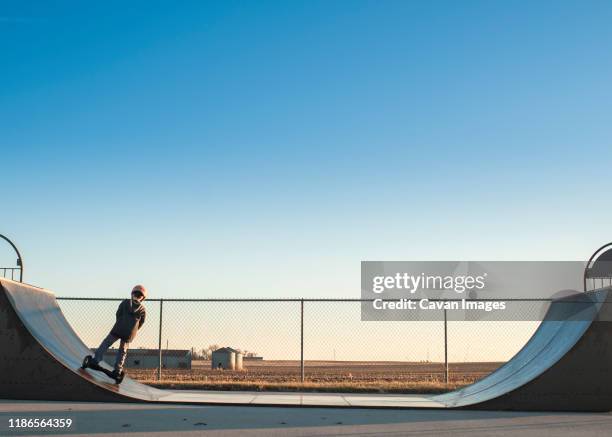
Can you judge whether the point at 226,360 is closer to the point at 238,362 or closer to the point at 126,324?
the point at 238,362

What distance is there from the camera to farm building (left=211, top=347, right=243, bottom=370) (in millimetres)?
50062

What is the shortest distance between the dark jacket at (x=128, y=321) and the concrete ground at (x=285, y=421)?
1.03m

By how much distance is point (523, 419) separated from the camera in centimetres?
826

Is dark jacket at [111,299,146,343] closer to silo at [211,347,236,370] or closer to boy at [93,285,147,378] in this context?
boy at [93,285,147,378]

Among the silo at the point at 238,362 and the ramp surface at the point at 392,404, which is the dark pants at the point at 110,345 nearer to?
the ramp surface at the point at 392,404

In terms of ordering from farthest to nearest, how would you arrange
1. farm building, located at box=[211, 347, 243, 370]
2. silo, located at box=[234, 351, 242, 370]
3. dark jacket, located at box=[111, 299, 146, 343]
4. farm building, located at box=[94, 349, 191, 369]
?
farm building, located at box=[211, 347, 243, 370], silo, located at box=[234, 351, 242, 370], farm building, located at box=[94, 349, 191, 369], dark jacket, located at box=[111, 299, 146, 343]

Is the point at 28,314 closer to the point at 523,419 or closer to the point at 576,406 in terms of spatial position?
the point at 523,419

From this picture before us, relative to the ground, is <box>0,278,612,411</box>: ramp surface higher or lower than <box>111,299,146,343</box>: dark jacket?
lower

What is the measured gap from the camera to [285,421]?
7578 millimetres

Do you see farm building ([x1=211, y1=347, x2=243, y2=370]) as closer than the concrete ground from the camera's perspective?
No

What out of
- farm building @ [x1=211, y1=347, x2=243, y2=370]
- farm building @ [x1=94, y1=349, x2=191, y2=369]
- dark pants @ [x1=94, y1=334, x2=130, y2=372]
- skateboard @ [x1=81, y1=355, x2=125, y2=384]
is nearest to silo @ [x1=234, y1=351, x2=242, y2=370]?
farm building @ [x1=211, y1=347, x2=243, y2=370]

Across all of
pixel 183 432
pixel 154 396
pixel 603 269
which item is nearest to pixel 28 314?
pixel 154 396

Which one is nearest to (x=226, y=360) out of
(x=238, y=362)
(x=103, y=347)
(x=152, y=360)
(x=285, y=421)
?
(x=238, y=362)

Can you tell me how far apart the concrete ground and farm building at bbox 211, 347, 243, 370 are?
1632 inches
